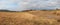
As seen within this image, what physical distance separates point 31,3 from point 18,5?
0.39 ft

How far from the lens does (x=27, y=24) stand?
2.43ft

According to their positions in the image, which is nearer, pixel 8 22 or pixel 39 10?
pixel 8 22

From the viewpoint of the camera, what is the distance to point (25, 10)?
3.02 feet

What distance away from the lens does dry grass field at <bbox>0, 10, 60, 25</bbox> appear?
0.76 metres

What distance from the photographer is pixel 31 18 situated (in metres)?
0.80

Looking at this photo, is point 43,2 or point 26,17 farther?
point 43,2

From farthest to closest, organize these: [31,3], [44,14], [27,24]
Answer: [31,3] → [44,14] → [27,24]

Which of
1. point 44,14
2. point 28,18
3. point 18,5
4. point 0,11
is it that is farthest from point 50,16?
point 0,11

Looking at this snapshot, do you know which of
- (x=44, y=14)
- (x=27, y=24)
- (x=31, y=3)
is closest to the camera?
(x=27, y=24)

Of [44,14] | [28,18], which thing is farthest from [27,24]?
[44,14]

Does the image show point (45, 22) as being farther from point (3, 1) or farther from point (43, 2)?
point (3, 1)

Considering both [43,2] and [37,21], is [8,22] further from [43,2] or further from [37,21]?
[43,2]

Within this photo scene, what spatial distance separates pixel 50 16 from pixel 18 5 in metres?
0.29

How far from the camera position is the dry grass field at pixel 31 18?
758 millimetres
